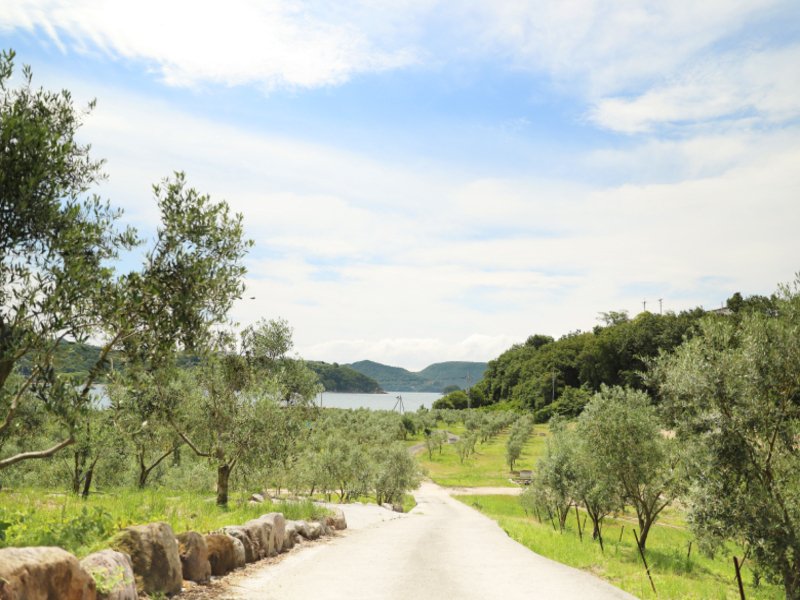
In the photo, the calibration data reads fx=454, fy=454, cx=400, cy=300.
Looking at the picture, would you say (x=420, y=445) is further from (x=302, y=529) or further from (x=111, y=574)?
(x=111, y=574)

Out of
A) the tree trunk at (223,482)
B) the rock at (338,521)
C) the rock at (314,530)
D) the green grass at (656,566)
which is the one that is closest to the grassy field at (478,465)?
the green grass at (656,566)

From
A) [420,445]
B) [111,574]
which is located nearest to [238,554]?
[111,574]

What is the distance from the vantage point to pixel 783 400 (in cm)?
1655

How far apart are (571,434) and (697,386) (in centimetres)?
2794

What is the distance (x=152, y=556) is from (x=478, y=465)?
87.9 m

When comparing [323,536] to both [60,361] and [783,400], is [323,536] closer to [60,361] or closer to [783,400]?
[60,361]

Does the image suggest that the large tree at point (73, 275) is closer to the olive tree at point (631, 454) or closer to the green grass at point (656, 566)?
the green grass at point (656, 566)

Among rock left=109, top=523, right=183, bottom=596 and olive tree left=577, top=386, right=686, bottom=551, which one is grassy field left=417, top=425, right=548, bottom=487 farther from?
rock left=109, top=523, right=183, bottom=596

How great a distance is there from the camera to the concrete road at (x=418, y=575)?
12.5 m

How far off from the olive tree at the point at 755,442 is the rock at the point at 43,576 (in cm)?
1905

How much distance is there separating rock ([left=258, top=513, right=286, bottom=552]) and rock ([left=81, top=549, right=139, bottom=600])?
7302 mm

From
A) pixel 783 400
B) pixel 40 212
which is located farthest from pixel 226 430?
pixel 783 400

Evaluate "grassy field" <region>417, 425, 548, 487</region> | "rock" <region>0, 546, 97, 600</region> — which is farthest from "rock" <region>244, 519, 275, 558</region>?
"grassy field" <region>417, 425, 548, 487</region>

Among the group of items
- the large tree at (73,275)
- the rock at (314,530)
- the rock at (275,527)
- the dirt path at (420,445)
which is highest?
the large tree at (73,275)
